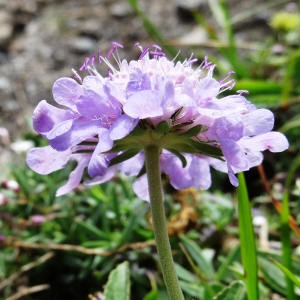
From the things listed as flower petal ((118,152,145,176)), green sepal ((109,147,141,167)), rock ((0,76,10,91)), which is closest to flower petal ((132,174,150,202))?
flower petal ((118,152,145,176))

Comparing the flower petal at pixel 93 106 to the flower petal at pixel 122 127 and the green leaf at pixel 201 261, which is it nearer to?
the flower petal at pixel 122 127

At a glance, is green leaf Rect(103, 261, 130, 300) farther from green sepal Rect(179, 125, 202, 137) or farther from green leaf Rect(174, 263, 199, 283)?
green sepal Rect(179, 125, 202, 137)

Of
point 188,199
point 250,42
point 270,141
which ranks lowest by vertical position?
point 270,141

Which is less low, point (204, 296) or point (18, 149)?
point (18, 149)

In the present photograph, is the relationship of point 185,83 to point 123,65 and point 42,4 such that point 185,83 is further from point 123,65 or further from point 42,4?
point 42,4

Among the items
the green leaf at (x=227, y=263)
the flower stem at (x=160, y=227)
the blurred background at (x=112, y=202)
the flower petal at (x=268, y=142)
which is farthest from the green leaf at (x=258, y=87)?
the flower stem at (x=160, y=227)

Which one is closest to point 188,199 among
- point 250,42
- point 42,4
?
point 250,42
